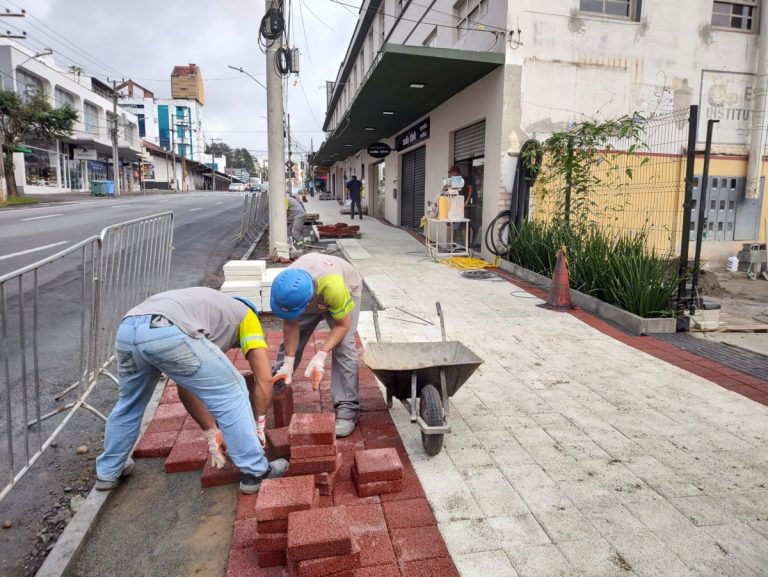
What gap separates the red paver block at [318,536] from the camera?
2240 mm

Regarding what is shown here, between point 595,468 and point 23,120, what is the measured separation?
33.4m

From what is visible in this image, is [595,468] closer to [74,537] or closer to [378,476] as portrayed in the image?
[378,476]

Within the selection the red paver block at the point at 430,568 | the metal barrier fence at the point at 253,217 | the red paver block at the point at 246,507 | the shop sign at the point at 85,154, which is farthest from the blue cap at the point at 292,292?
the shop sign at the point at 85,154

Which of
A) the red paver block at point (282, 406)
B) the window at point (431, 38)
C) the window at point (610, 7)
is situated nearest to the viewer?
the red paver block at point (282, 406)

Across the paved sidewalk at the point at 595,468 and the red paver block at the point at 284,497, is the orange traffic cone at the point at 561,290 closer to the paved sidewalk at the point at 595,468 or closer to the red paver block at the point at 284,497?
the paved sidewalk at the point at 595,468

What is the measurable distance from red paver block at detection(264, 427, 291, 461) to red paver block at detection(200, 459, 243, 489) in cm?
23

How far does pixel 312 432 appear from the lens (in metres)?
3.00

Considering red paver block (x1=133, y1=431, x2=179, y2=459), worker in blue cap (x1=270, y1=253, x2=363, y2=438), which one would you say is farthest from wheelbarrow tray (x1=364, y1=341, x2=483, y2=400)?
red paver block (x1=133, y1=431, x2=179, y2=459)

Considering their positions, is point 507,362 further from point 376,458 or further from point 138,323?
point 138,323

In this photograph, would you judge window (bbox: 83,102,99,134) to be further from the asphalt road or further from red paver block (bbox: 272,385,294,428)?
red paver block (bbox: 272,385,294,428)

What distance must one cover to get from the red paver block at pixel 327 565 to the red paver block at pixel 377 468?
27.2 inches

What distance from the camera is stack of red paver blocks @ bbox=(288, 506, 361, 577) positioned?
88.4 inches

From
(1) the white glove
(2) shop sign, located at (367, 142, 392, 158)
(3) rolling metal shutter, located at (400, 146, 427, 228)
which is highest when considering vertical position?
(2) shop sign, located at (367, 142, 392, 158)

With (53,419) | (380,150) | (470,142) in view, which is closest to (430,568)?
(53,419)
